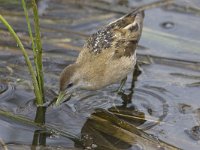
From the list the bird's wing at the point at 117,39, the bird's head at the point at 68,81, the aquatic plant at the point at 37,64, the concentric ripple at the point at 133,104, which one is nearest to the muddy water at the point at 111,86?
the concentric ripple at the point at 133,104

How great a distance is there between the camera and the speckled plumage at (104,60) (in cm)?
656

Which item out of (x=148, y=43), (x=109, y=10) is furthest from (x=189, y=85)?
(x=109, y=10)

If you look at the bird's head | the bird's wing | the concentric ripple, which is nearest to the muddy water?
the concentric ripple

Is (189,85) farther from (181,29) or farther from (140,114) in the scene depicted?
(181,29)

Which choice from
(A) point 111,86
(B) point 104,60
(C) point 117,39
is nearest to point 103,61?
(B) point 104,60

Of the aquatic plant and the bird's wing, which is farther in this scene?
the bird's wing

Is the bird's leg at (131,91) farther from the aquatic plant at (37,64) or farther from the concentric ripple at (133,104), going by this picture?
the aquatic plant at (37,64)

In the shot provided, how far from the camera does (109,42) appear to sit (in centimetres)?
700

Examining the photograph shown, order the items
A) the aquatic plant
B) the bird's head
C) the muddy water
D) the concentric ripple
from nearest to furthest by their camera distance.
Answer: the aquatic plant, the muddy water, the bird's head, the concentric ripple

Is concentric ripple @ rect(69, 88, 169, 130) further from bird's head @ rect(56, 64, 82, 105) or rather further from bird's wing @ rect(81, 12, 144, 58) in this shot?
bird's wing @ rect(81, 12, 144, 58)

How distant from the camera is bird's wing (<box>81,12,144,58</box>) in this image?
6906 mm

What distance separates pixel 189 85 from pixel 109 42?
1.16 metres

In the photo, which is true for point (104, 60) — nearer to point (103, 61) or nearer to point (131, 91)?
point (103, 61)

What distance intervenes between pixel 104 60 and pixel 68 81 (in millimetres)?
703
